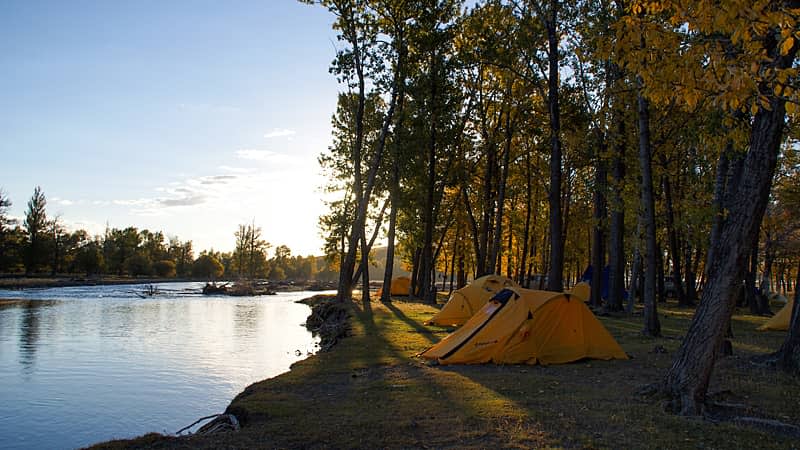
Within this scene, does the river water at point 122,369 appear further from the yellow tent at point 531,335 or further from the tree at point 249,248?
the tree at point 249,248

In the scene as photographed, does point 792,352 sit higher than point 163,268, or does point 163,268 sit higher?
point 163,268

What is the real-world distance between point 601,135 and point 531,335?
11.1 metres

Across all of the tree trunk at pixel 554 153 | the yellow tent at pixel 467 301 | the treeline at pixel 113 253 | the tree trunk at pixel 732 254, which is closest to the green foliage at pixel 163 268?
the treeline at pixel 113 253

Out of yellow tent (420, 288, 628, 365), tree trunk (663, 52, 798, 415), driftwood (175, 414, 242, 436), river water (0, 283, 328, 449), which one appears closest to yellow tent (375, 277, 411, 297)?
river water (0, 283, 328, 449)

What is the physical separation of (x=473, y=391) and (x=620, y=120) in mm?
14554

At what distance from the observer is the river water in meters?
10.2

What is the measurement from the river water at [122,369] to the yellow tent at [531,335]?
511 centimetres

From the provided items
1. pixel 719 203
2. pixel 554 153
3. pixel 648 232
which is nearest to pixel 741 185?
pixel 719 203

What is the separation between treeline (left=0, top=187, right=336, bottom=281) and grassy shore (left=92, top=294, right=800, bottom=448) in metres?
68.1

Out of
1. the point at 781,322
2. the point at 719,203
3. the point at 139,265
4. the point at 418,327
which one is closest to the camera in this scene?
the point at 719,203

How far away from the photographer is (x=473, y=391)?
30.2ft

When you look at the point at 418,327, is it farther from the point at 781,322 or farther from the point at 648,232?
the point at 781,322

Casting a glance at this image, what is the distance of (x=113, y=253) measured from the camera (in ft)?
308

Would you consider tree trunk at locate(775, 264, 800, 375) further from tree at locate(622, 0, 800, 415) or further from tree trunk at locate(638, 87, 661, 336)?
tree trunk at locate(638, 87, 661, 336)
